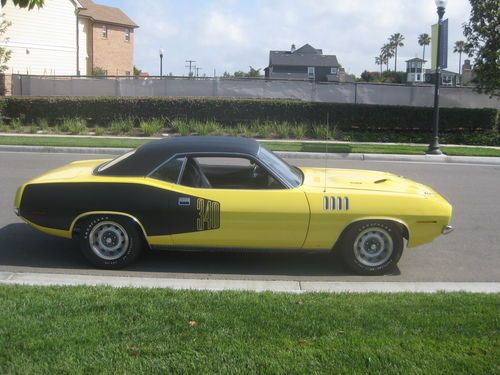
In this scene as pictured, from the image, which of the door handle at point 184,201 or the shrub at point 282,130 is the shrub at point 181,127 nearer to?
the shrub at point 282,130

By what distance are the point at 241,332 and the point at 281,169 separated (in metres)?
2.66

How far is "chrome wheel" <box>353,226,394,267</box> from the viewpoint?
5.88 metres

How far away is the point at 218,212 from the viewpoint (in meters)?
5.79

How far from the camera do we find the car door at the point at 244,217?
5.77m

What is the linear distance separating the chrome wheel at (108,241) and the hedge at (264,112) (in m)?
17.4

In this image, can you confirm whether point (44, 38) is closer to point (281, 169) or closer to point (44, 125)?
point (44, 125)

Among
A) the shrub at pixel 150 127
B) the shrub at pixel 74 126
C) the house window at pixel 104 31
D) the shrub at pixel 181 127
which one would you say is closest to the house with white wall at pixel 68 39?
the house window at pixel 104 31

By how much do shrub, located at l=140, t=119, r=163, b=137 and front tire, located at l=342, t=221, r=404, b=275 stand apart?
16322mm

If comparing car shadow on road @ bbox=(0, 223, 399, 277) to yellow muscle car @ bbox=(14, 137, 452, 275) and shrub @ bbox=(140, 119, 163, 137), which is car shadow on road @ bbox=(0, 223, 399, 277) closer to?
yellow muscle car @ bbox=(14, 137, 452, 275)

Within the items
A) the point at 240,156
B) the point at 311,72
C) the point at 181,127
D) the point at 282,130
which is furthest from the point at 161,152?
the point at 311,72

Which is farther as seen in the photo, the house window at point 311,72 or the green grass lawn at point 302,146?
the house window at point 311,72

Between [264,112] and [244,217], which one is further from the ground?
[264,112]

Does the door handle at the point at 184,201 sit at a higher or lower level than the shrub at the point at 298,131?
lower

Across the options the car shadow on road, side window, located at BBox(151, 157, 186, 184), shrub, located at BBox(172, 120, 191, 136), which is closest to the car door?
side window, located at BBox(151, 157, 186, 184)
